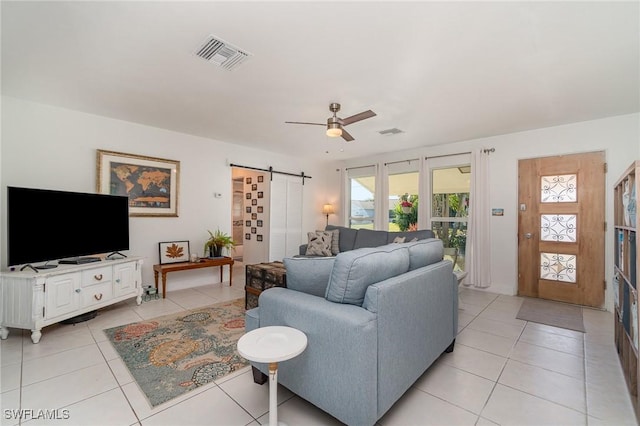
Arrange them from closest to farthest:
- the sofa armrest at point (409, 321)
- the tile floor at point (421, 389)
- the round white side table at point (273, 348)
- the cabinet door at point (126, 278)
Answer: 1. the round white side table at point (273, 348)
2. the sofa armrest at point (409, 321)
3. the tile floor at point (421, 389)
4. the cabinet door at point (126, 278)

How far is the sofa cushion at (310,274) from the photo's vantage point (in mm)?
1812

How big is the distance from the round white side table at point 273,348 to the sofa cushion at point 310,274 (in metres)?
0.31

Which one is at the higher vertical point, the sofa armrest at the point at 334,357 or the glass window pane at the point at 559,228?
the glass window pane at the point at 559,228

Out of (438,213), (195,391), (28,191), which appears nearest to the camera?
(195,391)


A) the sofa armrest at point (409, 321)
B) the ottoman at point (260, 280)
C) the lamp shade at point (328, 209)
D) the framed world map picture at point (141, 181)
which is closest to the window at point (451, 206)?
the lamp shade at point (328, 209)

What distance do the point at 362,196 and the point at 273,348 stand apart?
225 inches

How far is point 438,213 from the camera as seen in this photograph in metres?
5.41

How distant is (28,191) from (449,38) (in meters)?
4.18

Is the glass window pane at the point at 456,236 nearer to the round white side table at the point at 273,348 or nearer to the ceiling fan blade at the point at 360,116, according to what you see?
the ceiling fan blade at the point at 360,116

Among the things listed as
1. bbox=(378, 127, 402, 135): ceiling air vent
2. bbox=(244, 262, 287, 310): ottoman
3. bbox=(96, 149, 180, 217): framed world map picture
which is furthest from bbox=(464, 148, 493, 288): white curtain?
bbox=(96, 149, 180, 217): framed world map picture

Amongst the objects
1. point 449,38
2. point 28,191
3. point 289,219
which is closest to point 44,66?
point 28,191

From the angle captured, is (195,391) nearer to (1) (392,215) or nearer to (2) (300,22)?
(2) (300,22)

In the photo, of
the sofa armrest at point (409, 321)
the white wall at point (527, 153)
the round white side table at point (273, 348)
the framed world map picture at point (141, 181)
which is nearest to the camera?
the round white side table at point (273, 348)

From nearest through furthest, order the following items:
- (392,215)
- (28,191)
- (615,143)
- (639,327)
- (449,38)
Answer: (639,327) → (449,38) → (28,191) → (615,143) → (392,215)
